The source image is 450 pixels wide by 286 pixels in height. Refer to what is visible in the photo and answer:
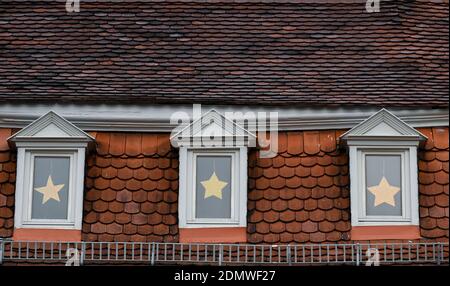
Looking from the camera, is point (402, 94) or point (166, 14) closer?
point (402, 94)

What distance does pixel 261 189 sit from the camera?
1568 centimetres

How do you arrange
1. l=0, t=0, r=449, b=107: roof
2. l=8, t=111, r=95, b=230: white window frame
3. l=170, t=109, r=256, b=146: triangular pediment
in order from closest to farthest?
1. l=8, t=111, r=95, b=230: white window frame
2. l=170, t=109, r=256, b=146: triangular pediment
3. l=0, t=0, r=449, b=107: roof

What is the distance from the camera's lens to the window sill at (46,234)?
15.4 meters

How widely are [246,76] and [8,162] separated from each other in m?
2.77

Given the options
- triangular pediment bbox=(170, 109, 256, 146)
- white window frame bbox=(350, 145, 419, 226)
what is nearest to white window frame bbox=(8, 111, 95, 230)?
triangular pediment bbox=(170, 109, 256, 146)

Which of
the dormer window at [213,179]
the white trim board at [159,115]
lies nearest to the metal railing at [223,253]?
the dormer window at [213,179]

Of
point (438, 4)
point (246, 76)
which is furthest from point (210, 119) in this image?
point (438, 4)

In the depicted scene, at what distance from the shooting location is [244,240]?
15383mm

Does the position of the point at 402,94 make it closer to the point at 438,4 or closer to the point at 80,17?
the point at 438,4

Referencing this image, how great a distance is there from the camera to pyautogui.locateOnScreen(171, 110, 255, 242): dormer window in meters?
15.4

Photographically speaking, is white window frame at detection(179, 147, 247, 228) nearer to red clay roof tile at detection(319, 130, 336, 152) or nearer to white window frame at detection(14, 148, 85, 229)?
red clay roof tile at detection(319, 130, 336, 152)

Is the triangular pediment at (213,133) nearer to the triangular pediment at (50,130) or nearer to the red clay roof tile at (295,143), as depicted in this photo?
the red clay roof tile at (295,143)

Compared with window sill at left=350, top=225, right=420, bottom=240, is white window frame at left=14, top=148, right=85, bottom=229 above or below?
above

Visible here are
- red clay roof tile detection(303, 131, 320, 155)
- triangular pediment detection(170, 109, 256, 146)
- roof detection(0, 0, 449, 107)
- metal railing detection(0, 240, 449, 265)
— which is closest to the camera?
metal railing detection(0, 240, 449, 265)
